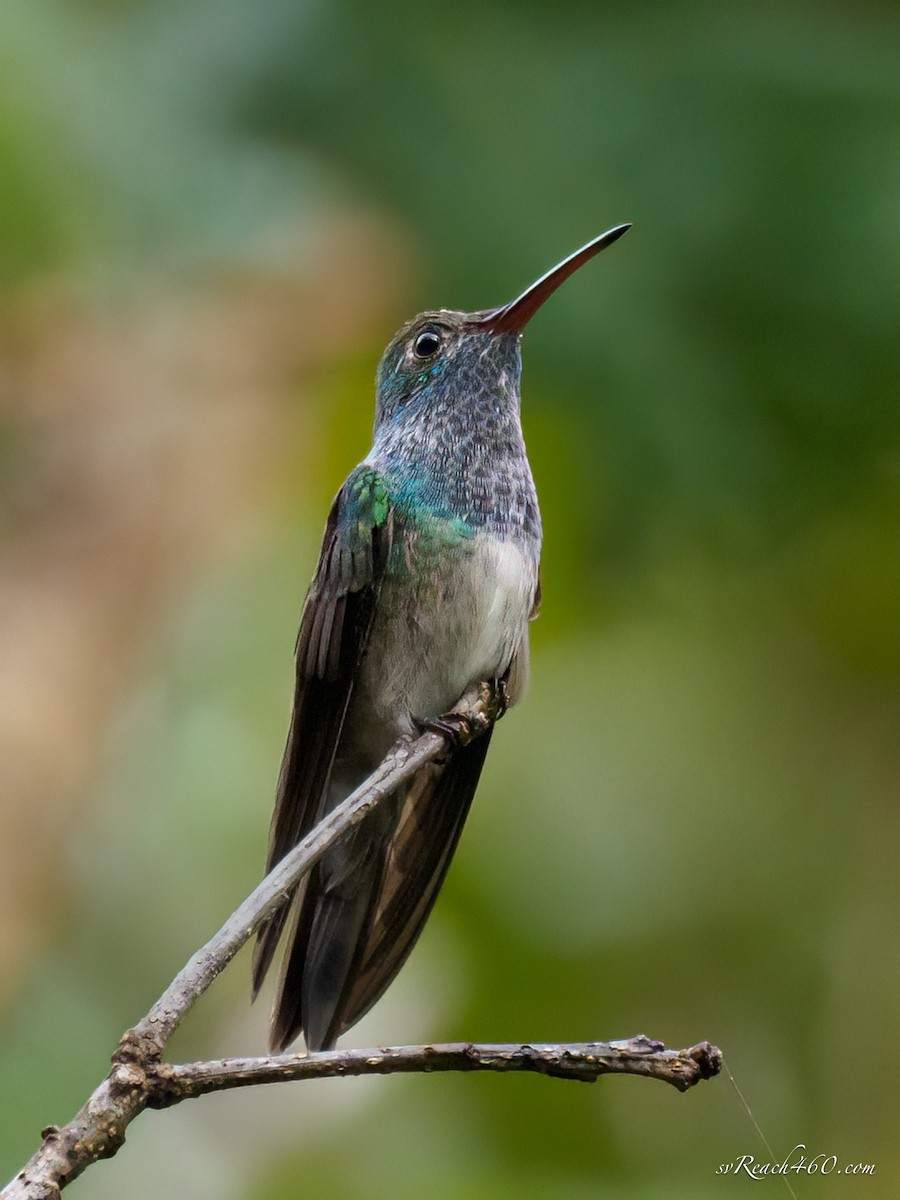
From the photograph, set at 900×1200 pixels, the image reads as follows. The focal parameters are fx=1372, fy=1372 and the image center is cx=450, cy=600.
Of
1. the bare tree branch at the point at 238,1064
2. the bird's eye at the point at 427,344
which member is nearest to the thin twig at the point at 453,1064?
the bare tree branch at the point at 238,1064

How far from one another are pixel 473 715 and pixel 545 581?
2.44ft

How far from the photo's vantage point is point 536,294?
3084mm

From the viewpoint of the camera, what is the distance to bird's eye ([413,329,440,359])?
3.46m

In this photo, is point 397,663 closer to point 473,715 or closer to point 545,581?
point 473,715

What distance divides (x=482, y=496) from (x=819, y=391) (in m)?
0.98

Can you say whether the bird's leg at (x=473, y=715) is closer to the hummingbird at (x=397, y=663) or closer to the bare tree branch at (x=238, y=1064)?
the hummingbird at (x=397, y=663)

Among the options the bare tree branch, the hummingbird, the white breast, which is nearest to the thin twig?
the bare tree branch

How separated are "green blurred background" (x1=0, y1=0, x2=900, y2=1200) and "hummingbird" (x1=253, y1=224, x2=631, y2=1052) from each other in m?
0.42

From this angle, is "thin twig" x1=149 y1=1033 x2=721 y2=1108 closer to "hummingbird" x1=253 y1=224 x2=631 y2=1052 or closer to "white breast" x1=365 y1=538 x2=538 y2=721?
"hummingbird" x1=253 y1=224 x2=631 y2=1052

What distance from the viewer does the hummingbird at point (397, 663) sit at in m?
2.92

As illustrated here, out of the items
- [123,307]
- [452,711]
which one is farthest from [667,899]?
[123,307]

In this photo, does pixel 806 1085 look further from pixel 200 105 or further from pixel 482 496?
pixel 200 105

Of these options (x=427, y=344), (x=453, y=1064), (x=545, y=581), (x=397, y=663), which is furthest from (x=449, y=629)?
(x=453, y=1064)

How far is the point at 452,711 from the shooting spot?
9.73 ft
